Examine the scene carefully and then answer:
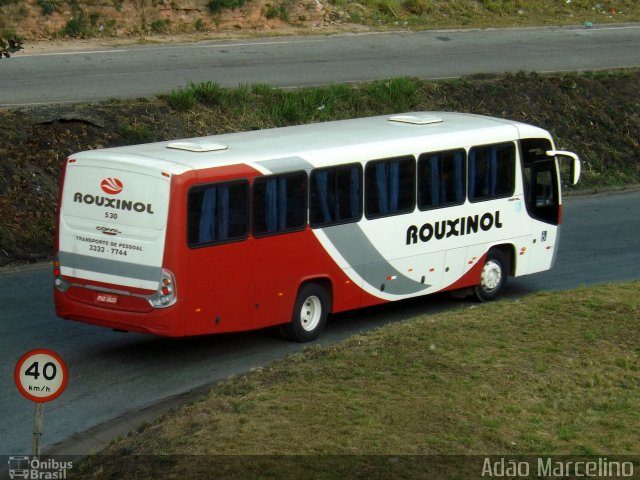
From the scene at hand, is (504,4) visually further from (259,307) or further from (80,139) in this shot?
(259,307)

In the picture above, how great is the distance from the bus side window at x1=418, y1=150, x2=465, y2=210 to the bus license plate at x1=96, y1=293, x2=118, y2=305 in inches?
184

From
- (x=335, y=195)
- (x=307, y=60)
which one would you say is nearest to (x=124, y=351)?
(x=335, y=195)

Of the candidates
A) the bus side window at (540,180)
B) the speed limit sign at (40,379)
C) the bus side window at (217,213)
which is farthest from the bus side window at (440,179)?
the speed limit sign at (40,379)

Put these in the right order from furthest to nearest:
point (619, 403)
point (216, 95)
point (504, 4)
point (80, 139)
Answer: point (504, 4)
point (216, 95)
point (80, 139)
point (619, 403)

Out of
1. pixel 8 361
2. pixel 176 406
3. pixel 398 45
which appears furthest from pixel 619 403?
pixel 398 45

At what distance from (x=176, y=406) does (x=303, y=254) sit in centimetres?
321

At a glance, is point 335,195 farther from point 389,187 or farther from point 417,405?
point 417,405

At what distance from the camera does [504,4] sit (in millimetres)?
38125

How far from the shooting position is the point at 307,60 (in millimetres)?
29344

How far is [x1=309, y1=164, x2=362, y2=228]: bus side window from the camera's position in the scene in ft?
52.2

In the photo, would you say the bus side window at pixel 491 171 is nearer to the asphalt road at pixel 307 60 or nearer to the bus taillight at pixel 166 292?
the bus taillight at pixel 166 292

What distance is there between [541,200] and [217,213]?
6.14m

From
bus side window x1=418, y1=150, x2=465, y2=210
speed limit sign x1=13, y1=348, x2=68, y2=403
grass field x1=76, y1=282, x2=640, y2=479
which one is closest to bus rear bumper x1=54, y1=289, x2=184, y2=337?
grass field x1=76, y1=282, x2=640, y2=479

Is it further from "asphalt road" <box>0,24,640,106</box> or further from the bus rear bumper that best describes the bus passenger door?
"asphalt road" <box>0,24,640,106</box>
